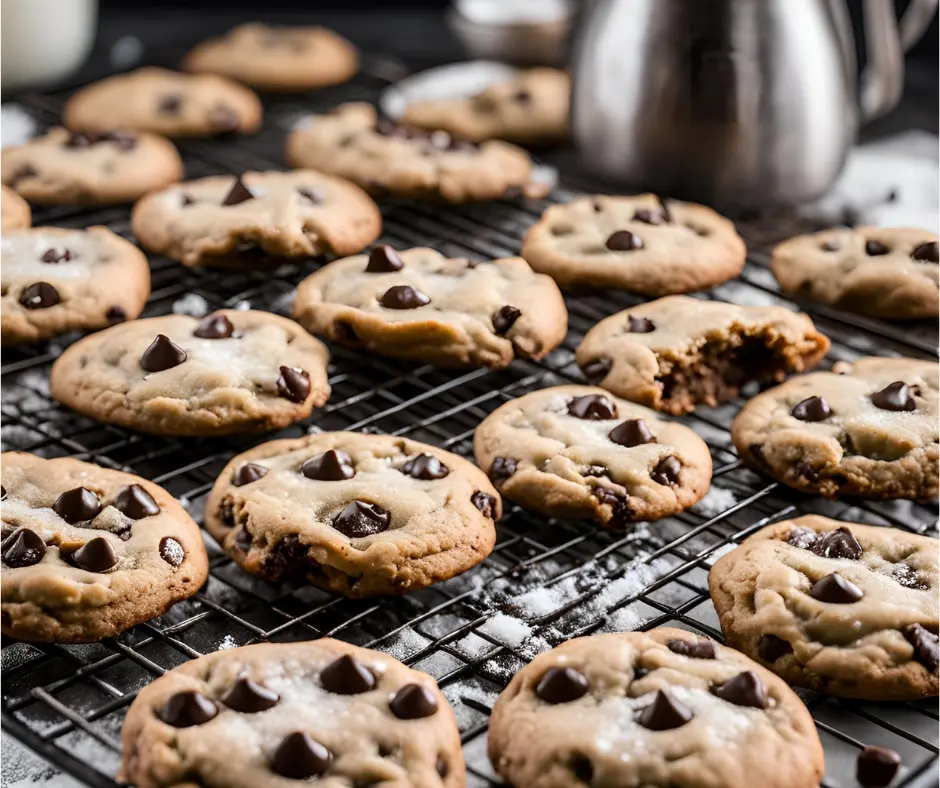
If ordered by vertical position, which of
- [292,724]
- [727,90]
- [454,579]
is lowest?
[454,579]

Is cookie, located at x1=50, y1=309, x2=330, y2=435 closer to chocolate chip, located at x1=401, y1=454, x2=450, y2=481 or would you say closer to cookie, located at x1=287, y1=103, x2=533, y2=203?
chocolate chip, located at x1=401, y1=454, x2=450, y2=481

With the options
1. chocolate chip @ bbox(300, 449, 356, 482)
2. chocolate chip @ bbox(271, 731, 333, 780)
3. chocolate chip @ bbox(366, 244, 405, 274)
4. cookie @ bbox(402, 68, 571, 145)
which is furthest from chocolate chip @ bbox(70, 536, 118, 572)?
cookie @ bbox(402, 68, 571, 145)

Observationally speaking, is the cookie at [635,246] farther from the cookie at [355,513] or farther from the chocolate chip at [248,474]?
the chocolate chip at [248,474]

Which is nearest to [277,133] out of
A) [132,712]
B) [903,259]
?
[903,259]

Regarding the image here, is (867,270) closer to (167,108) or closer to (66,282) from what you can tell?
(66,282)

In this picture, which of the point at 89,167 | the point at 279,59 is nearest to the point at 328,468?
the point at 89,167
